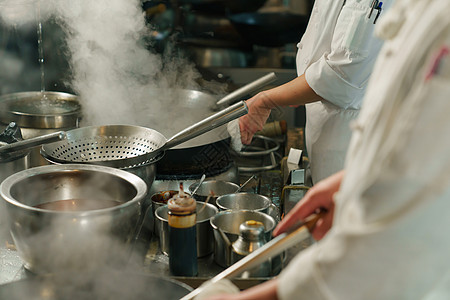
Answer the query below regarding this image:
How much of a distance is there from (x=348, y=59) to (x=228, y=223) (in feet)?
2.85

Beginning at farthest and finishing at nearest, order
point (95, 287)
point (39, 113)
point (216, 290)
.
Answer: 1. point (39, 113)
2. point (95, 287)
3. point (216, 290)

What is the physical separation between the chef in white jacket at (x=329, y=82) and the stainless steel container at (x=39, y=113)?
0.78 m

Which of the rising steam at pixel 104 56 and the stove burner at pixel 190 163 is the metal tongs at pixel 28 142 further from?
the rising steam at pixel 104 56

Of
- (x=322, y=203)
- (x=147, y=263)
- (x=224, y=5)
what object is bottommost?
(x=147, y=263)

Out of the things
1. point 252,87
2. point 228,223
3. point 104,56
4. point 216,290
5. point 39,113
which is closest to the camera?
point 216,290

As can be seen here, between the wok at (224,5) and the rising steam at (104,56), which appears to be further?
the wok at (224,5)

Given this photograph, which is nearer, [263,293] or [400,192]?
[400,192]

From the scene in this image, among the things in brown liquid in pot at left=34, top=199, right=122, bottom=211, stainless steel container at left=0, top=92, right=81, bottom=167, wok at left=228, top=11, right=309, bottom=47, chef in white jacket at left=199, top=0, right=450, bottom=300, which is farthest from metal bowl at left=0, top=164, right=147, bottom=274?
wok at left=228, top=11, right=309, bottom=47

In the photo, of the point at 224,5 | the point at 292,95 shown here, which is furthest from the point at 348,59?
the point at 224,5

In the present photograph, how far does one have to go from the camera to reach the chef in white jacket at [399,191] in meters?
0.76

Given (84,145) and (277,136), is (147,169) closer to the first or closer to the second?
(84,145)

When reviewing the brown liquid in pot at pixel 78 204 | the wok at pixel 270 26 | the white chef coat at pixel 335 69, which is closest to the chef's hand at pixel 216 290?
the brown liquid in pot at pixel 78 204

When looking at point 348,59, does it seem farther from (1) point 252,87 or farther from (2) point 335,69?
(1) point 252,87

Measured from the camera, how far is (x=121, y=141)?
6.42ft
